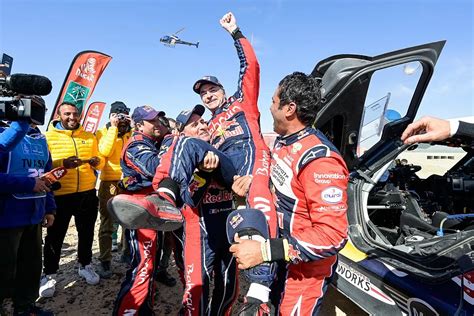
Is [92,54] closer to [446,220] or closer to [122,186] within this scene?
[122,186]

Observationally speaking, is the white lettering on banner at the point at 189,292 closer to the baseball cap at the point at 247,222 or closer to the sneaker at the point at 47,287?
the baseball cap at the point at 247,222

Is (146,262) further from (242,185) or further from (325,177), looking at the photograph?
(325,177)

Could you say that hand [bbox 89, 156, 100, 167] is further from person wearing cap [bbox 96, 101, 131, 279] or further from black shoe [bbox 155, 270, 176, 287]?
black shoe [bbox 155, 270, 176, 287]

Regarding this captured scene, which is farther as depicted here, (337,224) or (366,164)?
(366,164)

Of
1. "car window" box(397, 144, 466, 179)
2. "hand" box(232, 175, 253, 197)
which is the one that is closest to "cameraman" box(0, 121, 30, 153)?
"hand" box(232, 175, 253, 197)

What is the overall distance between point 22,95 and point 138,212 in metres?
1.10

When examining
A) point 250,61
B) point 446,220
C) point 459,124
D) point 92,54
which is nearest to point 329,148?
point 459,124

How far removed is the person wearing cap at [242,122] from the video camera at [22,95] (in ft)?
4.75

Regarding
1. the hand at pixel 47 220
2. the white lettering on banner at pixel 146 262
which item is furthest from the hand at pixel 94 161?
the white lettering on banner at pixel 146 262

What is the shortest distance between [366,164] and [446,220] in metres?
0.96

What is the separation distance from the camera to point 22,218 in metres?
2.88

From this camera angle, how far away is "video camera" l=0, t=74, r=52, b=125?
198 cm

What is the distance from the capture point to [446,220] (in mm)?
3279

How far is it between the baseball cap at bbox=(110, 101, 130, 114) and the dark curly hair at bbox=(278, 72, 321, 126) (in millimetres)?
3808
